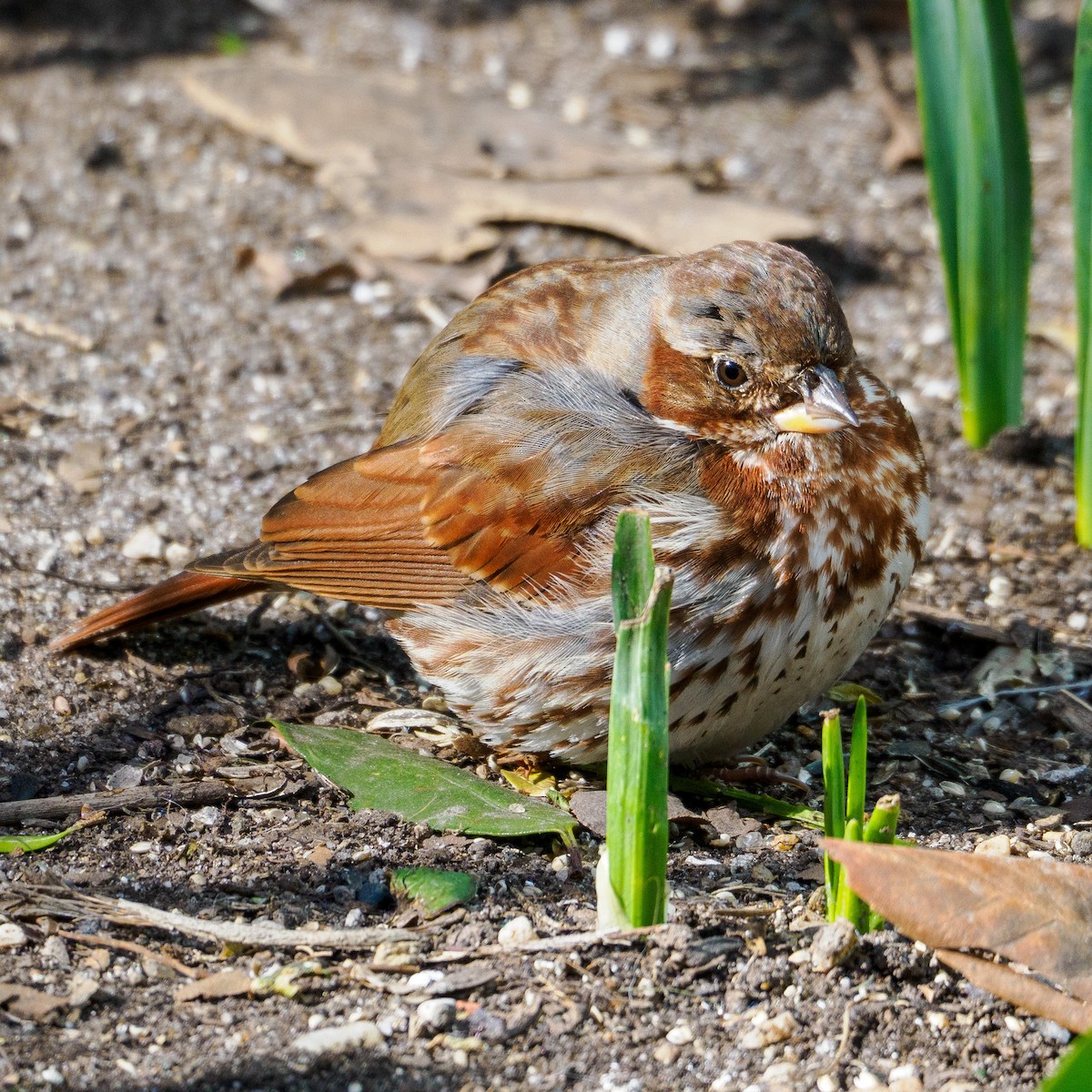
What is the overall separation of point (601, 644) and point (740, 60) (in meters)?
4.68

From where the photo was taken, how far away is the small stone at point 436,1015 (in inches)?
107

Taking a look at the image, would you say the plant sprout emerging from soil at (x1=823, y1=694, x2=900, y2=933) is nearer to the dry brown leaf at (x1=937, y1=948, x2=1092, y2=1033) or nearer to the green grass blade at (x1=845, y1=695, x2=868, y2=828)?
the green grass blade at (x1=845, y1=695, x2=868, y2=828)

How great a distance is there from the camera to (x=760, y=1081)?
262cm

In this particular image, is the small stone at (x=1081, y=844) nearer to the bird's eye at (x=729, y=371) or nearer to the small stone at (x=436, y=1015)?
the bird's eye at (x=729, y=371)

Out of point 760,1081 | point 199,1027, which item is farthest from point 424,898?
point 760,1081

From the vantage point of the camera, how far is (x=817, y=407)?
11.0 feet

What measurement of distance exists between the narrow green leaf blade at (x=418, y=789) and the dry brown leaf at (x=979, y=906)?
0.88 metres

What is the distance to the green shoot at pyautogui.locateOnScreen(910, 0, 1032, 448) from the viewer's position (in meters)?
4.12

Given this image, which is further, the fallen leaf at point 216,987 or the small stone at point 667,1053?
the fallen leaf at point 216,987

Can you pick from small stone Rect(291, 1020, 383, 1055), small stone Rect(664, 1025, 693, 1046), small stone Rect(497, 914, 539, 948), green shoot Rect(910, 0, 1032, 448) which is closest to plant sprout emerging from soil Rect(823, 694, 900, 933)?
small stone Rect(664, 1025, 693, 1046)

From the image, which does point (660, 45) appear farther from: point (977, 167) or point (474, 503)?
point (474, 503)

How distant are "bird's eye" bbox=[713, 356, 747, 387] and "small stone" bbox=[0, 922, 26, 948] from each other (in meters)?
1.81

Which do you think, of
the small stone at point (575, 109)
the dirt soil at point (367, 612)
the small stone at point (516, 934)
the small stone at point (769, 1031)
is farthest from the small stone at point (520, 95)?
the small stone at point (769, 1031)

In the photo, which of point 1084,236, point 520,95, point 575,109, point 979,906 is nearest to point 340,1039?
point 979,906
